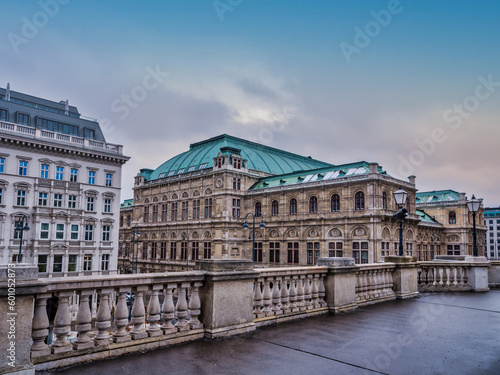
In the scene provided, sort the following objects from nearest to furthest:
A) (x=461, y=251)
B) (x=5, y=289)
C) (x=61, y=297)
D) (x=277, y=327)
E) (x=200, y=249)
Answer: (x=5, y=289)
(x=61, y=297)
(x=277, y=327)
(x=200, y=249)
(x=461, y=251)

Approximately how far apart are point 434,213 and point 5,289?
67849 mm

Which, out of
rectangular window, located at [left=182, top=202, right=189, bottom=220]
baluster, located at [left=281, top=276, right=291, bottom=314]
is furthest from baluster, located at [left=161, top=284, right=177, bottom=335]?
rectangular window, located at [left=182, top=202, right=189, bottom=220]

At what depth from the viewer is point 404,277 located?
12.7 m

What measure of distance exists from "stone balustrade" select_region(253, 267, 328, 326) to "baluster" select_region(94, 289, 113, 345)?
314 cm

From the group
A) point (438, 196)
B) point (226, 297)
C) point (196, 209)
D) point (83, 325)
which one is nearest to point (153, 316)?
point (83, 325)

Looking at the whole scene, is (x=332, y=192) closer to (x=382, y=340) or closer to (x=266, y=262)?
(x=266, y=262)

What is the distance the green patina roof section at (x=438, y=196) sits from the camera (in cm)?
6262

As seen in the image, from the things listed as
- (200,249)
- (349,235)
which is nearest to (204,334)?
(349,235)

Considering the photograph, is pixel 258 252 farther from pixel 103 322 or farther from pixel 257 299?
pixel 103 322

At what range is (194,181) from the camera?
5662 centimetres

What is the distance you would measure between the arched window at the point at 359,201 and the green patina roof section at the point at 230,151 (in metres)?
19.9

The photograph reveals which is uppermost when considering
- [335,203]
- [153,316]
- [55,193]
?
[55,193]

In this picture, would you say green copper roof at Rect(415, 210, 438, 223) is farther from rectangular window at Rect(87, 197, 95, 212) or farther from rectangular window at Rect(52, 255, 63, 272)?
rectangular window at Rect(52, 255, 63, 272)

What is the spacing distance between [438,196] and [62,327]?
69.3m
